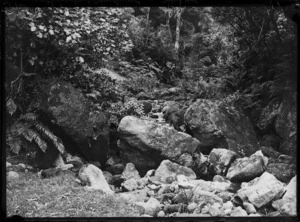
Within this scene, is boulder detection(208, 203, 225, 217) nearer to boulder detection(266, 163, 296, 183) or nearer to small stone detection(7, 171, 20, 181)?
boulder detection(266, 163, 296, 183)

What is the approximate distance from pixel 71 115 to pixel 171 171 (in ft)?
3.82

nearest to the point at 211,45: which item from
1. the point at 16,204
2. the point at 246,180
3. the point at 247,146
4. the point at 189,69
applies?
the point at 189,69

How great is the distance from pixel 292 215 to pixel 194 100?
1448 millimetres

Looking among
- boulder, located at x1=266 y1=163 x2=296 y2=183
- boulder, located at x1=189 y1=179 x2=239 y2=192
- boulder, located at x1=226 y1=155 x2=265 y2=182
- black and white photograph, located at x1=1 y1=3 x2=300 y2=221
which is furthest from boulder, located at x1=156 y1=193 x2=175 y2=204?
boulder, located at x1=266 y1=163 x2=296 y2=183

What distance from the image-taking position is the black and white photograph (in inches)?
134

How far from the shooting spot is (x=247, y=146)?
3477mm

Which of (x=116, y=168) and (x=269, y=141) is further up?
(x=269, y=141)

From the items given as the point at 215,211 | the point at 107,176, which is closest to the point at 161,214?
the point at 215,211

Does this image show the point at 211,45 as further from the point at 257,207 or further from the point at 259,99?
the point at 257,207

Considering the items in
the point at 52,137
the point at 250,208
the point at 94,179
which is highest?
the point at 52,137

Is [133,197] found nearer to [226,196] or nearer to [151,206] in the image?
[151,206]

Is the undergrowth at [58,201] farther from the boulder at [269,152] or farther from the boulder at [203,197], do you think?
the boulder at [269,152]

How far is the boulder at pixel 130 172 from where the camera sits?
11.3 ft

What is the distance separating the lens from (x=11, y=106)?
3412 millimetres
